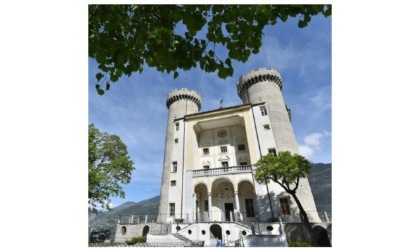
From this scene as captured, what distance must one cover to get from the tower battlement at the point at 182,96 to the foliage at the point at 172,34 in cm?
3163

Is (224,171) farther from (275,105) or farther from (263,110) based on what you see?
(275,105)

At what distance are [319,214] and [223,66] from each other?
24.5m

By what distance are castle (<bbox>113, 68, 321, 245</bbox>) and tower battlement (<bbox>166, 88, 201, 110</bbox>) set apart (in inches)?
177

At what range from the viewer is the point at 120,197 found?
2030 cm

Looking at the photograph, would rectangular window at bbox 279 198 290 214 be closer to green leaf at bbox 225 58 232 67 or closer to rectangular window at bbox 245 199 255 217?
rectangular window at bbox 245 199 255 217

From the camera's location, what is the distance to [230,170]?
25047 mm

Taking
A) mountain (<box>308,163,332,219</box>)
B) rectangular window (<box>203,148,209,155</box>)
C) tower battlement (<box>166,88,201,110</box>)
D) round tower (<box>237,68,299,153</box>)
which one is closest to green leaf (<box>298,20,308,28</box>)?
round tower (<box>237,68,299,153</box>)

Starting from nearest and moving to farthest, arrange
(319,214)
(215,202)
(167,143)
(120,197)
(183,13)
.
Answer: (183,13) → (120,197) → (319,214) → (215,202) → (167,143)

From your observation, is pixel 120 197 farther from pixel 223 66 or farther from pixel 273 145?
pixel 223 66

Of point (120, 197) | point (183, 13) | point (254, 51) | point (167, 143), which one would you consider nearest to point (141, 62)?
point (183, 13)

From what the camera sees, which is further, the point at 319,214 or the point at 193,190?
the point at 193,190

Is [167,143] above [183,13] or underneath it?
above

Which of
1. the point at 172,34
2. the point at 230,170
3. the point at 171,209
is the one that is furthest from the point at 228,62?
the point at 171,209
